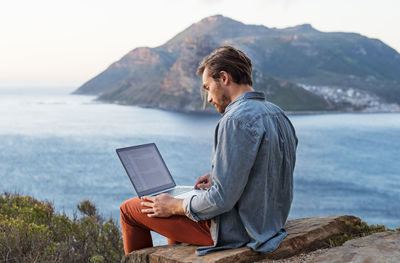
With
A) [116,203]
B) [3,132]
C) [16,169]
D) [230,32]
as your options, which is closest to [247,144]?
[116,203]

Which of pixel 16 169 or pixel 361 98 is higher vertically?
pixel 361 98

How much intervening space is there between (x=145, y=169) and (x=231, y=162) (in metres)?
0.84

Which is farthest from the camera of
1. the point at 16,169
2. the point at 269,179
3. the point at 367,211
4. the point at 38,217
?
the point at 16,169

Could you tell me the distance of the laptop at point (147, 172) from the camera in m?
2.39

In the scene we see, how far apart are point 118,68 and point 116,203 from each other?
13024 centimetres

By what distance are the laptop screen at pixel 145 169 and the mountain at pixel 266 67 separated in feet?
320

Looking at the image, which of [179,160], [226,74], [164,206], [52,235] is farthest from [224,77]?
[179,160]

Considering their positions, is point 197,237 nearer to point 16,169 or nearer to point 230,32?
point 16,169

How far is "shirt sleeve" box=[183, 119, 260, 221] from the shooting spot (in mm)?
1842

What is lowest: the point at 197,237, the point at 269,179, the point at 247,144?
the point at 197,237

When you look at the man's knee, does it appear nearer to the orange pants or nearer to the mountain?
the orange pants

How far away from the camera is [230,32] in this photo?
17975 cm

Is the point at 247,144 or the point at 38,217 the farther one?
the point at 38,217

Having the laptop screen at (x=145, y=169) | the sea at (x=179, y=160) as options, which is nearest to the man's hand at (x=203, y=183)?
the laptop screen at (x=145, y=169)
